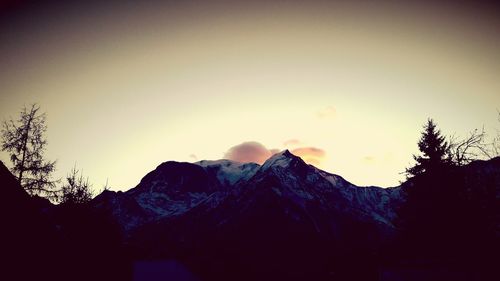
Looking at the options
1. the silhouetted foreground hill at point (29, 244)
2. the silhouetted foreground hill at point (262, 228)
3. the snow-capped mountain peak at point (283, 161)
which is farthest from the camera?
the snow-capped mountain peak at point (283, 161)

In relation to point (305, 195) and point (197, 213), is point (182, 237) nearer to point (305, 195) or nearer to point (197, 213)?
point (197, 213)

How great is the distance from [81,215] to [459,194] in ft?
75.0

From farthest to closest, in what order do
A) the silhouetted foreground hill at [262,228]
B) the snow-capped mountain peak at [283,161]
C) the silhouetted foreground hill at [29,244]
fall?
the snow-capped mountain peak at [283,161] → the silhouetted foreground hill at [262,228] → the silhouetted foreground hill at [29,244]

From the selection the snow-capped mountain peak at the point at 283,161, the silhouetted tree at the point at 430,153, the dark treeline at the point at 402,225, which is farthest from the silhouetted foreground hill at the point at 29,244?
the snow-capped mountain peak at the point at 283,161

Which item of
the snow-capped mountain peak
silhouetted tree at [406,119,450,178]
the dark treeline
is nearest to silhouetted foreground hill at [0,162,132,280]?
the dark treeline

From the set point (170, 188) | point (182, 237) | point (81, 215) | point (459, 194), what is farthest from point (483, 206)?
point (170, 188)

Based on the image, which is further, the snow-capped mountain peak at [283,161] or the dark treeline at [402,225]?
the snow-capped mountain peak at [283,161]

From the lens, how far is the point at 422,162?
20.5m

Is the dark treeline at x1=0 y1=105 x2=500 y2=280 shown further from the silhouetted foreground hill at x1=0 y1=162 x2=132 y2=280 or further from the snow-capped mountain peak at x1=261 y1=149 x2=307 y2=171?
the snow-capped mountain peak at x1=261 y1=149 x2=307 y2=171

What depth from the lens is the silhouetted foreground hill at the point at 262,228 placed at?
1438cm

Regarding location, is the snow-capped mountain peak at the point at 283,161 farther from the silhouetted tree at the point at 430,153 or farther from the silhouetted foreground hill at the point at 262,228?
the silhouetted tree at the point at 430,153

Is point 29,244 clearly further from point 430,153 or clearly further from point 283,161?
point 283,161

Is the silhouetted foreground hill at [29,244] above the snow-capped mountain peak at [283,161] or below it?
below

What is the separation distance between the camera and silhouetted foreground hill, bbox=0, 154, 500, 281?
47.2 ft
